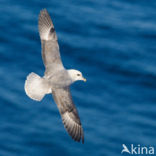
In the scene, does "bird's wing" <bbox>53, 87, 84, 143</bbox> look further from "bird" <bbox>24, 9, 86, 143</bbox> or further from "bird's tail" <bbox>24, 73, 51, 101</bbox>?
"bird's tail" <bbox>24, 73, 51, 101</bbox>

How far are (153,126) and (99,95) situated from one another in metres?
1.75

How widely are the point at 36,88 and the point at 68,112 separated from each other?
758mm

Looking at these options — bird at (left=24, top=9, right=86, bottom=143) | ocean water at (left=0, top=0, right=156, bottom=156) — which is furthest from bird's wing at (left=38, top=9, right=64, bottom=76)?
ocean water at (left=0, top=0, right=156, bottom=156)

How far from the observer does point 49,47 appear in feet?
40.4

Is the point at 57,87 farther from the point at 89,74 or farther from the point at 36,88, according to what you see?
the point at 89,74

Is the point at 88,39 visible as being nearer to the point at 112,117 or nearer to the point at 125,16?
the point at 125,16

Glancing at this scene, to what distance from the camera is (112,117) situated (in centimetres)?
1755

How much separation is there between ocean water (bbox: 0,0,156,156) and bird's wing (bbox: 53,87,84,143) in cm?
491

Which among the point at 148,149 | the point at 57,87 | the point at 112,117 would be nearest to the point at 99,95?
the point at 112,117

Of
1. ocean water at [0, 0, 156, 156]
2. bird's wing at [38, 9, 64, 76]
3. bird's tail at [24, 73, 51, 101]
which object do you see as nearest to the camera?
bird's tail at [24, 73, 51, 101]

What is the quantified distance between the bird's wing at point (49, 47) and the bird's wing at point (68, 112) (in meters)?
0.59

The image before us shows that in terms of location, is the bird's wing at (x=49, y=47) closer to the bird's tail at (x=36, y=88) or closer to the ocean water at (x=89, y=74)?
the bird's tail at (x=36, y=88)

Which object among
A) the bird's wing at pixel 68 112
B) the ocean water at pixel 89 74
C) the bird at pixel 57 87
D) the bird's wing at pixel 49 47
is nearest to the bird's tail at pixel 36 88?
the bird at pixel 57 87

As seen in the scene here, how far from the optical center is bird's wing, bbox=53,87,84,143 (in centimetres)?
1145
